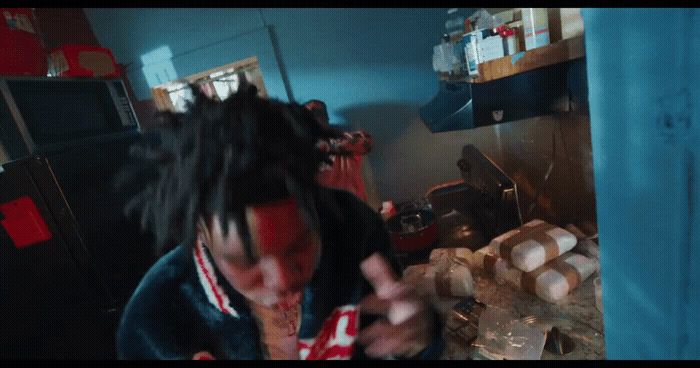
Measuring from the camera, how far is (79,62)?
1.19m

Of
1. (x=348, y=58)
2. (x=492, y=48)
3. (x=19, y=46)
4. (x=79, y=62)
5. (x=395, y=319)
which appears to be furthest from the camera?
(x=348, y=58)

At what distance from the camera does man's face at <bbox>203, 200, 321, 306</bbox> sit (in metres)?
0.35

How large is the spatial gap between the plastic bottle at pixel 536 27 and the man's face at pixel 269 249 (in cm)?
75

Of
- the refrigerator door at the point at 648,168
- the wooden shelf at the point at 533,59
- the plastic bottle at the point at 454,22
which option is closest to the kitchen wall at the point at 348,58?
the plastic bottle at the point at 454,22

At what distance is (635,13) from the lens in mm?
313

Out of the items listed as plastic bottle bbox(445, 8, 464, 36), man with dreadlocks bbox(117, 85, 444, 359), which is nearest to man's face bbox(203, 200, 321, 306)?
man with dreadlocks bbox(117, 85, 444, 359)

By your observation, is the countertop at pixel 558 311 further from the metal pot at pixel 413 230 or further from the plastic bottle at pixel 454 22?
the plastic bottle at pixel 454 22

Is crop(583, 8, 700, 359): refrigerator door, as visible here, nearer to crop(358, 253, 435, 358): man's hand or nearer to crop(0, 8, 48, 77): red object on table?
crop(358, 253, 435, 358): man's hand

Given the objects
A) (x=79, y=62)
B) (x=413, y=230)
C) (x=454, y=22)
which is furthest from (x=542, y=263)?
(x=79, y=62)

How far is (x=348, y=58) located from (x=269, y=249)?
1.71 m

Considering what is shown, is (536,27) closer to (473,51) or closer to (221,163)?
(473,51)

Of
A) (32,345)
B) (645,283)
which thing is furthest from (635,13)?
(32,345)

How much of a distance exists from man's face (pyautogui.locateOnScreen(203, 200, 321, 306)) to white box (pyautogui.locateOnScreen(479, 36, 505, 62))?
749mm
